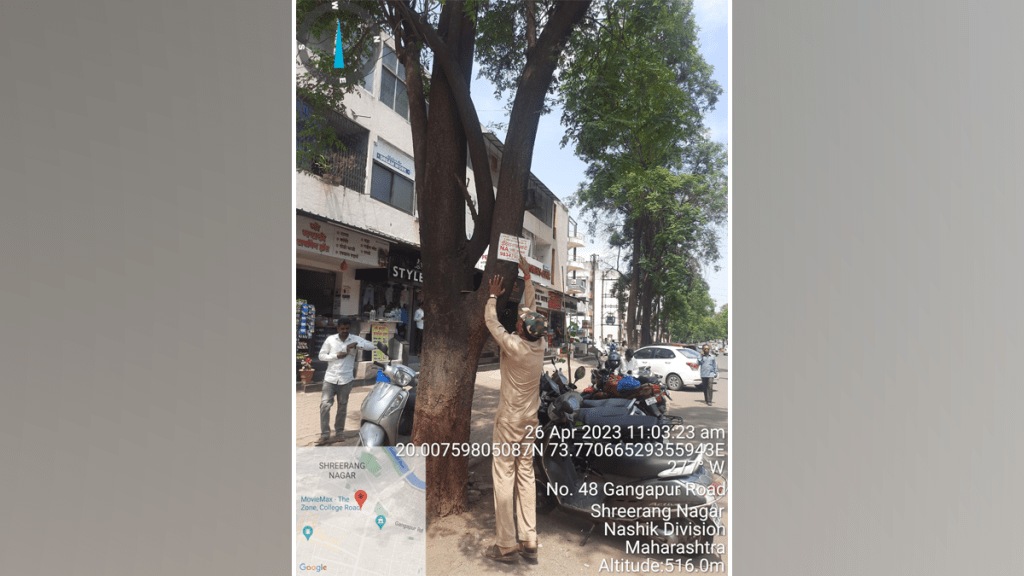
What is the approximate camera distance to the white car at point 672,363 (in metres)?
2.95

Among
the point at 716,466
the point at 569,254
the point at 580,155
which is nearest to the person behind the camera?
the point at 716,466

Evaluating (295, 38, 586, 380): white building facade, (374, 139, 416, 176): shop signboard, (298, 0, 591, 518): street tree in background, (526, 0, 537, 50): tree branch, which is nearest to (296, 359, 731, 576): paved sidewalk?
(298, 0, 591, 518): street tree in background

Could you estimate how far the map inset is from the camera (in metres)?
2.94

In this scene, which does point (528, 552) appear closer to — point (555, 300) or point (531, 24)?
point (555, 300)

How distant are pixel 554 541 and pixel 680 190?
238cm

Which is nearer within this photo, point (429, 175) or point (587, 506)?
point (587, 506)

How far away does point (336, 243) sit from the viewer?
324 centimetres

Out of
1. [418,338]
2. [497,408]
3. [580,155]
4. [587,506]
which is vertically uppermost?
[580,155]

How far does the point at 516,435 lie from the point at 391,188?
1916mm

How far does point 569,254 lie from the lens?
11.1ft

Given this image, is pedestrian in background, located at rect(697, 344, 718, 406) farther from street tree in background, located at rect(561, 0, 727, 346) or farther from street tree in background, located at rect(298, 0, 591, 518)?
street tree in background, located at rect(298, 0, 591, 518)

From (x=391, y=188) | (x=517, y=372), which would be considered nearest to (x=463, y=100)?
(x=391, y=188)

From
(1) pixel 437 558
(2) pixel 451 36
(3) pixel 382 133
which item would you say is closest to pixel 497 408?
(1) pixel 437 558

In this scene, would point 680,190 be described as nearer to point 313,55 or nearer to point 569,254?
point 569,254
